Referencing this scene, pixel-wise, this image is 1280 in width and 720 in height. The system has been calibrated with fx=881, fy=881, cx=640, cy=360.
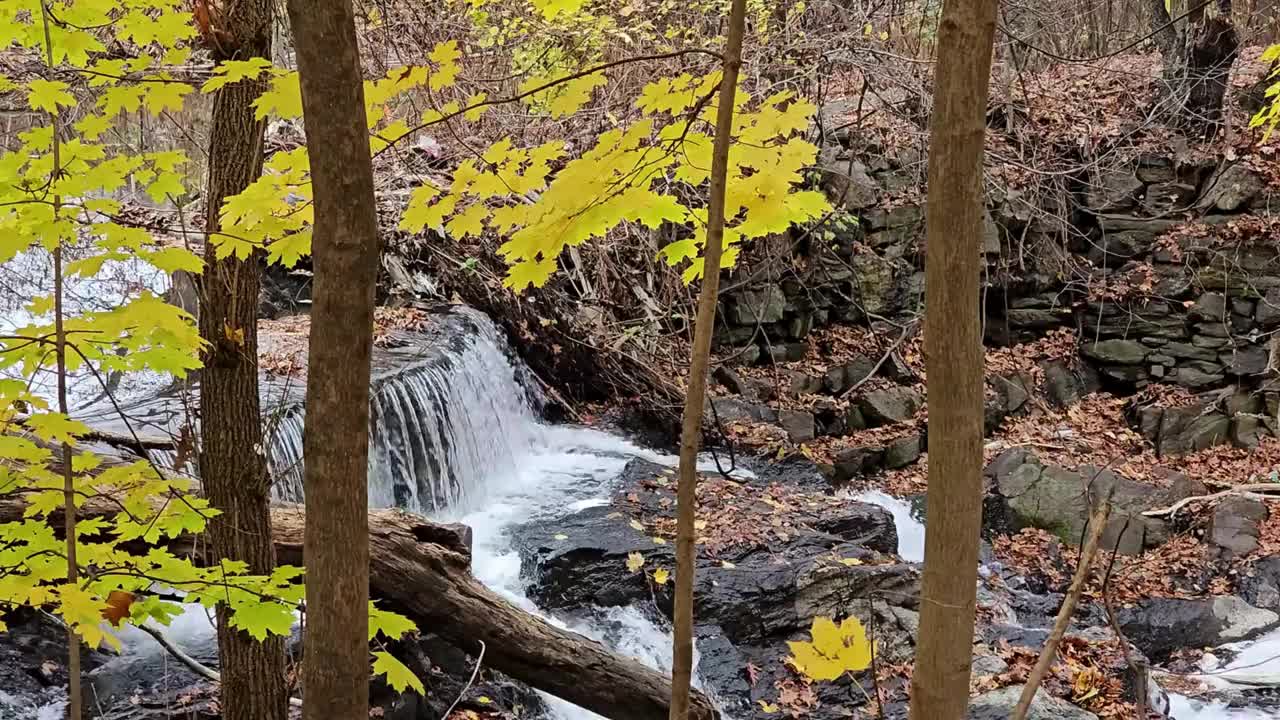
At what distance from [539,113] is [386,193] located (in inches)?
65.2

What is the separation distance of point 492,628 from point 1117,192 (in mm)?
10429

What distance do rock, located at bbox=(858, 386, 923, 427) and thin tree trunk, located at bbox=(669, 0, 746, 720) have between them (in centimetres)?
849

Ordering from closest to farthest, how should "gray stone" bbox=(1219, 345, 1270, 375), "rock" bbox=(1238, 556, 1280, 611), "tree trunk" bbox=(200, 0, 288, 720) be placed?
"tree trunk" bbox=(200, 0, 288, 720)
"rock" bbox=(1238, 556, 1280, 611)
"gray stone" bbox=(1219, 345, 1270, 375)

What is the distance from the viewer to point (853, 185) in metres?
10.9

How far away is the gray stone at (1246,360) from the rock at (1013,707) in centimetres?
698

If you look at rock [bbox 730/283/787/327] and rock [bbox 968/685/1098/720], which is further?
rock [bbox 730/283/787/327]

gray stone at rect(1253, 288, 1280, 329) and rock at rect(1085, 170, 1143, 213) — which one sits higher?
rock at rect(1085, 170, 1143, 213)

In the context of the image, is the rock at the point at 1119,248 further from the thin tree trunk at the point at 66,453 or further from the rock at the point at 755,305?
the thin tree trunk at the point at 66,453

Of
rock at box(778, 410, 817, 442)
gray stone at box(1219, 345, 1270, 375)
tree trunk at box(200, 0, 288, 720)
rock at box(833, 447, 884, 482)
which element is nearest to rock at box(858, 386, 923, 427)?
rock at box(833, 447, 884, 482)

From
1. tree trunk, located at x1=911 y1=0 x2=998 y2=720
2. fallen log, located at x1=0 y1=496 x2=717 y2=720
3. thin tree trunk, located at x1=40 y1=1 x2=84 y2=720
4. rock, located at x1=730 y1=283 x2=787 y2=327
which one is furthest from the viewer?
rock, located at x1=730 y1=283 x2=787 y2=327

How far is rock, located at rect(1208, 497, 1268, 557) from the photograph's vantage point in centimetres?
727

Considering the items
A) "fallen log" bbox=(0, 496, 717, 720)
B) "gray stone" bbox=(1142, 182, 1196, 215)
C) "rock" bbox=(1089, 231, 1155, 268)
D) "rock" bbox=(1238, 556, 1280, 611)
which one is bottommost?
"rock" bbox=(1238, 556, 1280, 611)

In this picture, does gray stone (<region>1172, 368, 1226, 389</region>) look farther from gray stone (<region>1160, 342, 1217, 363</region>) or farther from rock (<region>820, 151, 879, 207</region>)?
rock (<region>820, 151, 879, 207</region>)

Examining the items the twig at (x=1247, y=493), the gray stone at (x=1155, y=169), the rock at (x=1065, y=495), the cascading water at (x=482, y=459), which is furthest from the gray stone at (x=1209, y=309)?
the cascading water at (x=482, y=459)
